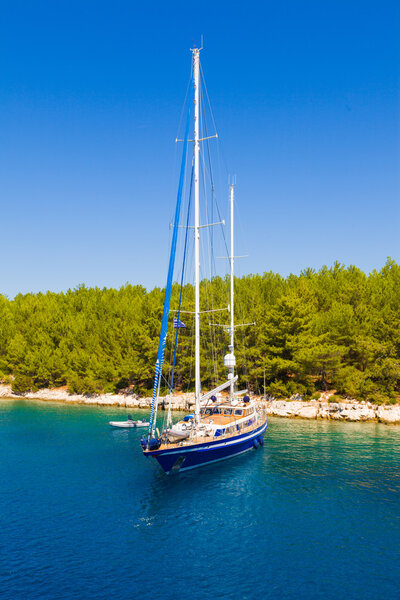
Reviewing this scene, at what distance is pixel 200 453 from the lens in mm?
31875

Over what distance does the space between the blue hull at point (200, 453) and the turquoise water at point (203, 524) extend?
0.84 m

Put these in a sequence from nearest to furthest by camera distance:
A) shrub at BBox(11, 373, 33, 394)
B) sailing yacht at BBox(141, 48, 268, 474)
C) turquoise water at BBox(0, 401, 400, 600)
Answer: turquoise water at BBox(0, 401, 400, 600) < sailing yacht at BBox(141, 48, 268, 474) < shrub at BBox(11, 373, 33, 394)

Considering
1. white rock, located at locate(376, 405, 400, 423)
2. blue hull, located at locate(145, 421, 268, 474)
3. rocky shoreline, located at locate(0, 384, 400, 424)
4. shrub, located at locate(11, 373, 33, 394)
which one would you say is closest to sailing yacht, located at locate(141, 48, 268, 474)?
blue hull, located at locate(145, 421, 268, 474)

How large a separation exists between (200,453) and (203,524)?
8.03 m

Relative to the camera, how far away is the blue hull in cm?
2977

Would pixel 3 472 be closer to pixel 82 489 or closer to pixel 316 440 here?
pixel 82 489

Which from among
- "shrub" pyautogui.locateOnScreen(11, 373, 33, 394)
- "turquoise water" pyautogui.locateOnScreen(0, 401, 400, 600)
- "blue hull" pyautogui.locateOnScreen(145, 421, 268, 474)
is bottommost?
"turquoise water" pyautogui.locateOnScreen(0, 401, 400, 600)

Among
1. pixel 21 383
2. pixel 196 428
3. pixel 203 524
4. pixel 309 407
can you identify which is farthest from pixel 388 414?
pixel 21 383

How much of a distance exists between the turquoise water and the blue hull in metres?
0.84

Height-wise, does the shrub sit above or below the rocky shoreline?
above

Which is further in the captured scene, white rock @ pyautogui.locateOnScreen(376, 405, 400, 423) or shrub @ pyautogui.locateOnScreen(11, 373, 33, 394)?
shrub @ pyautogui.locateOnScreen(11, 373, 33, 394)

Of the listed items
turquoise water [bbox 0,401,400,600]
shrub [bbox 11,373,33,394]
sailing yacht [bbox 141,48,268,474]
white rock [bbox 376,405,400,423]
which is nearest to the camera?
turquoise water [bbox 0,401,400,600]

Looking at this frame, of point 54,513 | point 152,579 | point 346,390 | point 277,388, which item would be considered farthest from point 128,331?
point 152,579

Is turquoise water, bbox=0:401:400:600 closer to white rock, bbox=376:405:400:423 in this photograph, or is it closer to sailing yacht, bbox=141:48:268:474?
sailing yacht, bbox=141:48:268:474
